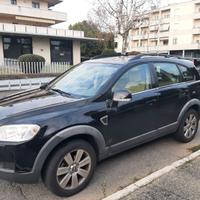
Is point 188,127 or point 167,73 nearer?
point 167,73

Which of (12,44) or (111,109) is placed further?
(12,44)

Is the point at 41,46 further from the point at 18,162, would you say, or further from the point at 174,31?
the point at 174,31

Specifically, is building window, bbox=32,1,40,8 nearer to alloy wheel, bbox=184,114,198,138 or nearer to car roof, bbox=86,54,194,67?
car roof, bbox=86,54,194,67

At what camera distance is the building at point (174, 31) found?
48250 millimetres

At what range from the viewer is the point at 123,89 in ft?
11.1

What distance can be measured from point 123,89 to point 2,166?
180 cm

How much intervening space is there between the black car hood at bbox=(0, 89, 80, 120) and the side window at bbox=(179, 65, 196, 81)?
2366mm

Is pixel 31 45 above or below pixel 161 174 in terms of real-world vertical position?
above

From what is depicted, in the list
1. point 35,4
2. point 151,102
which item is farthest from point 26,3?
point 151,102

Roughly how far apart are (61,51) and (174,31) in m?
35.4

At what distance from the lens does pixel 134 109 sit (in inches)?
136

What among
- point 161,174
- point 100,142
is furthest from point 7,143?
point 161,174

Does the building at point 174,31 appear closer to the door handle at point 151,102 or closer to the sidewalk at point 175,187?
the door handle at point 151,102

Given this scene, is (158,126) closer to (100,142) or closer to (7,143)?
(100,142)
